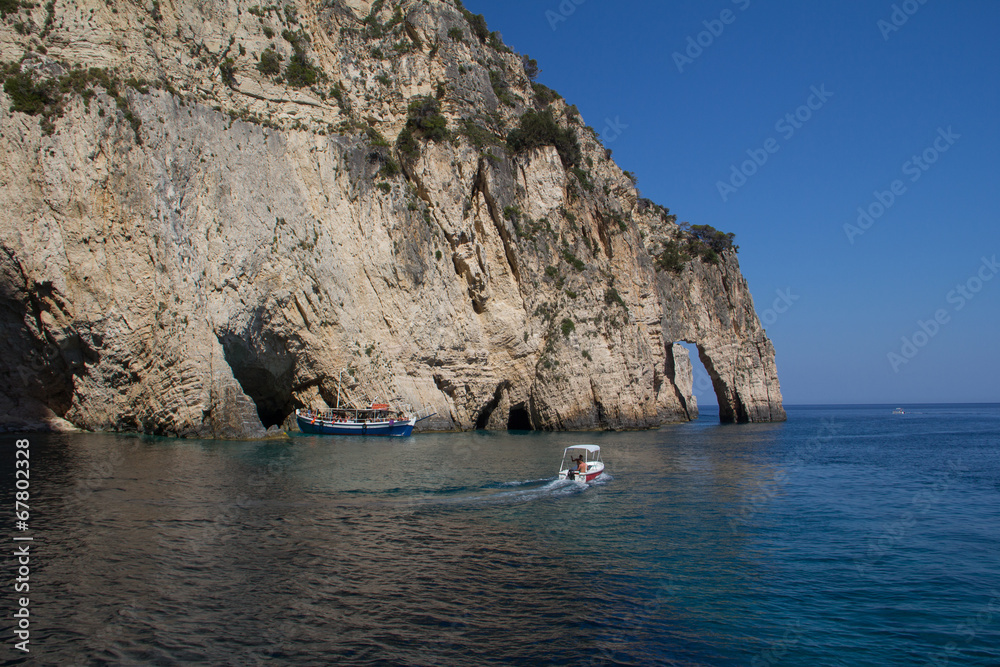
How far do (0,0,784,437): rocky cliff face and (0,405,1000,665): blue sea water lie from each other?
11.2 m

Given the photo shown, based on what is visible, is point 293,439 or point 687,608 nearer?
point 687,608

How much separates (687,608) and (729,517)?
792 cm

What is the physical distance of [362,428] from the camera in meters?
40.9

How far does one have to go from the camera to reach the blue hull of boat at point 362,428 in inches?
1609

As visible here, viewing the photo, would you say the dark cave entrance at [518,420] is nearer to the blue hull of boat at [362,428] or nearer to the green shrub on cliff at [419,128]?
the blue hull of boat at [362,428]

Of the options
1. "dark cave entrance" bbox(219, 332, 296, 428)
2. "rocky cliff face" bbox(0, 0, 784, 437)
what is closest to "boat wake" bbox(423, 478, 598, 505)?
"rocky cliff face" bbox(0, 0, 784, 437)

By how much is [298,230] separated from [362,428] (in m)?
13.2

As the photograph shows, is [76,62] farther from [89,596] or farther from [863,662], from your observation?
[863,662]

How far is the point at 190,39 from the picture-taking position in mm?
41438

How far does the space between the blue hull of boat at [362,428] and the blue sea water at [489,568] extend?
1596 cm

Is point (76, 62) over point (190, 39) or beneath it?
beneath

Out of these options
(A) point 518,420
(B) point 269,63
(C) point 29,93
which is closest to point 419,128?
(B) point 269,63

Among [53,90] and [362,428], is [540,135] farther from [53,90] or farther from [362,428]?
[53,90]

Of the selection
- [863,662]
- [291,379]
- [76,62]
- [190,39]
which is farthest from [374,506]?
[190,39]
